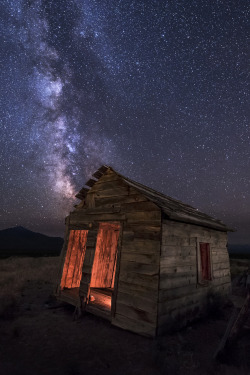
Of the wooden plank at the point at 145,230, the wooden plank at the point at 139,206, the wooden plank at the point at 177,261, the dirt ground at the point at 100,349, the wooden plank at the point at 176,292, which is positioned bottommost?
the dirt ground at the point at 100,349

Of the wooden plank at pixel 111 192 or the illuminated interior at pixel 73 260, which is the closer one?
the wooden plank at pixel 111 192

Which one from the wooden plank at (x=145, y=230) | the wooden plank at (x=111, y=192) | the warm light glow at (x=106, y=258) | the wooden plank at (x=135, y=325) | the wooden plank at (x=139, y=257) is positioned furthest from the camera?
the warm light glow at (x=106, y=258)

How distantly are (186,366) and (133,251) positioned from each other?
2972 mm

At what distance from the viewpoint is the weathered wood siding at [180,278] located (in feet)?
19.3

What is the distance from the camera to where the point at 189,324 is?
22.6 feet

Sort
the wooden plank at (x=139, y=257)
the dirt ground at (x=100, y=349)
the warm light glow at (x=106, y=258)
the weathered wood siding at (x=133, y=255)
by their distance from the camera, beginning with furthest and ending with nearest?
the warm light glow at (x=106, y=258)
the wooden plank at (x=139, y=257)
the weathered wood siding at (x=133, y=255)
the dirt ground at (x=100, y=349)

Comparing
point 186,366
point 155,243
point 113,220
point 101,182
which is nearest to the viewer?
point 186,366

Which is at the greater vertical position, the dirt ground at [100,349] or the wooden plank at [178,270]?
the wooden plank at [178,270]

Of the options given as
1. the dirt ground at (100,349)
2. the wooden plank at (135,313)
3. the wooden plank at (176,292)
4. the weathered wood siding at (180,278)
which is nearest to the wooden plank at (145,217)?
the weathered wood siding at (180,278)

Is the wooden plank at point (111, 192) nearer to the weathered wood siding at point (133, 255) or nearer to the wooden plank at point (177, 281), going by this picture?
the weathered wood siding at point (133, 255)

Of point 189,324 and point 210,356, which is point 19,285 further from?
point 210,356

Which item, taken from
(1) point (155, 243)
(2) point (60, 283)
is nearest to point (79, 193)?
(2) point (60, 283)

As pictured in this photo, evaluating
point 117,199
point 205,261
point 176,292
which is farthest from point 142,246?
point 205,261

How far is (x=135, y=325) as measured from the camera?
5879mm
